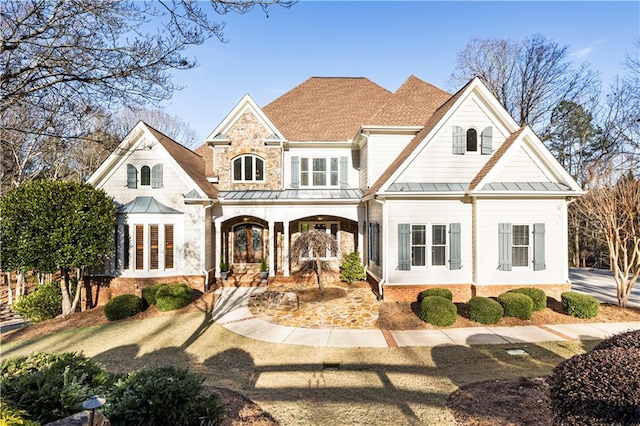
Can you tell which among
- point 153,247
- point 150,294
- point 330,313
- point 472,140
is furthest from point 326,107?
point 150,294

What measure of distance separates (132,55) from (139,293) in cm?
1063

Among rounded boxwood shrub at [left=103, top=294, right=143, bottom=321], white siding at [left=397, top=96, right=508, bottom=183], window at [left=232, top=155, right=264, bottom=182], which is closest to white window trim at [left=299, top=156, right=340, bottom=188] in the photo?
window at [left=232, top=155, right=264, bottom=182]

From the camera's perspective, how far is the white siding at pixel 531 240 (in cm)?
1125

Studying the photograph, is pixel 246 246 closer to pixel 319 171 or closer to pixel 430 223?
pixel 319 171

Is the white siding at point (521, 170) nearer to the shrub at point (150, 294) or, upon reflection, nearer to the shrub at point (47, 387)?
the shrub at point (47, 387)

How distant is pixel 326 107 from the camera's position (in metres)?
18.4

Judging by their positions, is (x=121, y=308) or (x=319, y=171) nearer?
(x=121, y=308)

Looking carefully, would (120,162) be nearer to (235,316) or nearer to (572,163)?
(235,316)

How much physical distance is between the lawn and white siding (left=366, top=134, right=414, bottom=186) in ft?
28.1

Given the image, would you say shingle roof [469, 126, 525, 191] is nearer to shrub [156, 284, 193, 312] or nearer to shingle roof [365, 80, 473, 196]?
shingle roof [365, 80, 473, 196]

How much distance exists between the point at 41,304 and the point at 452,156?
1741 centimetres

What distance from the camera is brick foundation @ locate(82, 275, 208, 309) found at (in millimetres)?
12789

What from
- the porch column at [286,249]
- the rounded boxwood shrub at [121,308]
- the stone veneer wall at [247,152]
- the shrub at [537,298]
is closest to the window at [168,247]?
the rounded boxwood shrub at [121,308]

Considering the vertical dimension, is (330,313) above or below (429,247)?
below
